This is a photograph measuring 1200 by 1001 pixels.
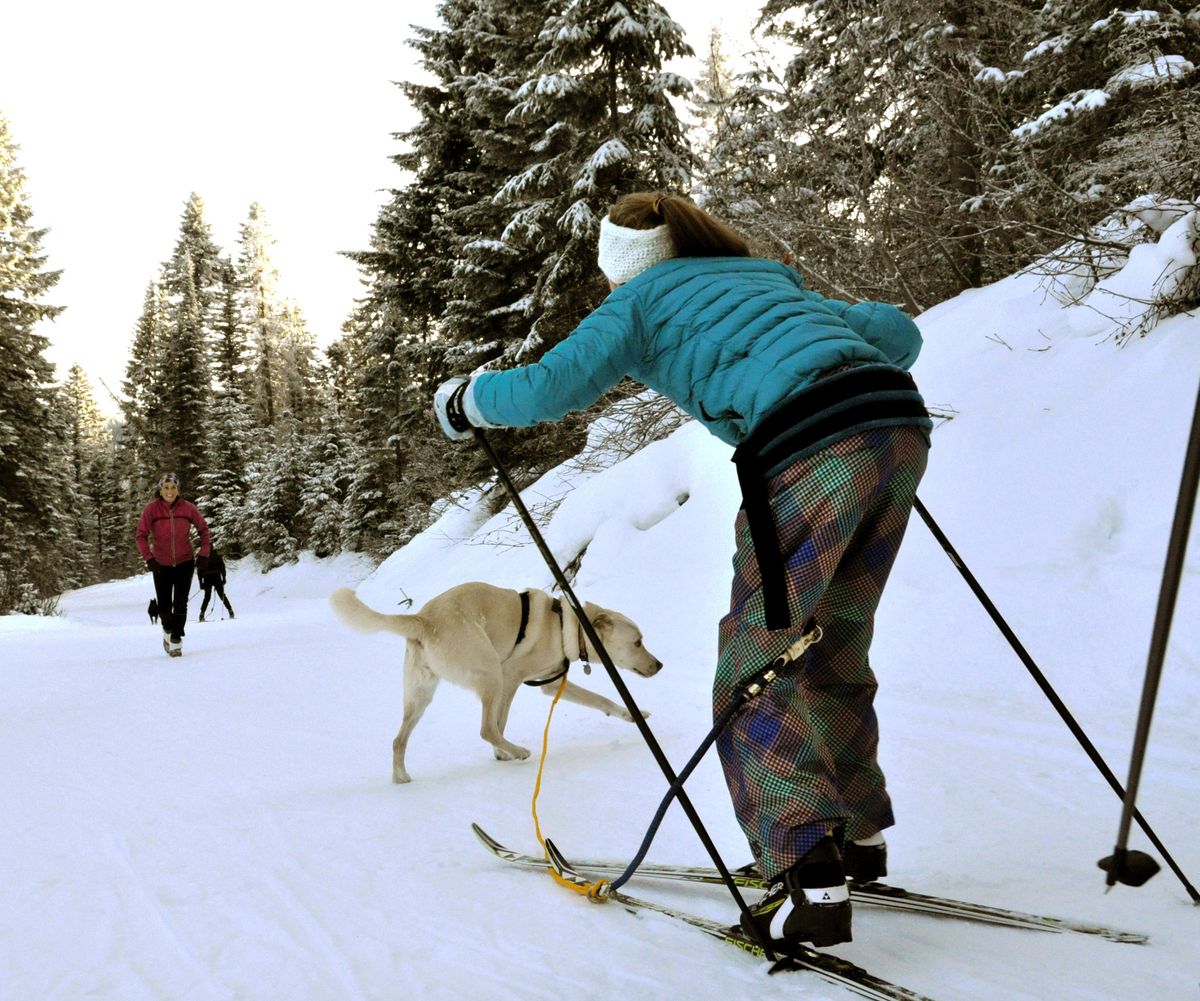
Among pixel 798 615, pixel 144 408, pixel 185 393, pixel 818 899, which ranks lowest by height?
pixel 818 899

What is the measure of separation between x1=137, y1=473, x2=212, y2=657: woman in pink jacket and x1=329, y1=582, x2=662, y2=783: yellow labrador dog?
6.69 m

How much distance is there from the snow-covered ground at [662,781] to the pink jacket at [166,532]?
1840mm

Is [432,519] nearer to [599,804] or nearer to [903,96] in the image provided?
[903,96]

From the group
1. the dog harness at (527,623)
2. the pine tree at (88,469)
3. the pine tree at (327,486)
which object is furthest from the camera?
the pine tree at (88,469)

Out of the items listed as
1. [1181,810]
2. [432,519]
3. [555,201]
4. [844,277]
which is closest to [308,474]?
[432,519]

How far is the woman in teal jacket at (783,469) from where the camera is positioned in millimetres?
2074

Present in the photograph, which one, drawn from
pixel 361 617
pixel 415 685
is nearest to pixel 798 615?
pixel 361 617

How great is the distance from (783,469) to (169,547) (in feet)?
33.3

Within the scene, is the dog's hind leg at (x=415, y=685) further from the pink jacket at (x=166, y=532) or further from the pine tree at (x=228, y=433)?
the pine tree at (x=228, y=433)

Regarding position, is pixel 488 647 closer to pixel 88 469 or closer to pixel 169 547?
pixel 169 547

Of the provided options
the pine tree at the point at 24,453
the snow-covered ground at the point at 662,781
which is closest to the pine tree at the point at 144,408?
the pine tree at the point at 24,453

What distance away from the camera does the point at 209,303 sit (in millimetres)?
45625

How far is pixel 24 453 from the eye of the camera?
2183cm

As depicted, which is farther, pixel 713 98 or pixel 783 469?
pixel 713 98
